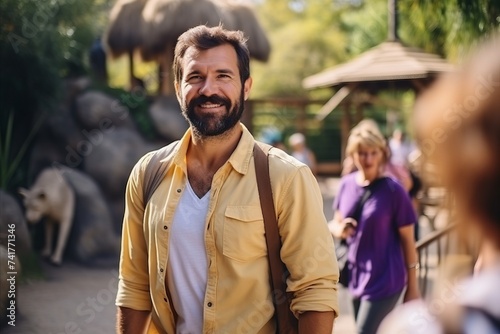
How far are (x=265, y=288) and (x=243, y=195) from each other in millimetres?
305

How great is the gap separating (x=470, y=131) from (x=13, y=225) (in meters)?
7.29

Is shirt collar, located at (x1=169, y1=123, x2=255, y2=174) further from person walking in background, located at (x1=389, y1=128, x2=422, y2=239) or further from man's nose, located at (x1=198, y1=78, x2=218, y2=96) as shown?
person walking in background, located at (x1=389, y1=128, x2=422, y2=239)

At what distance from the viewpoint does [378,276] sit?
4203 millimetres

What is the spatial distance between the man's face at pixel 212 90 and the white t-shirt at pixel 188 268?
0.92 feet

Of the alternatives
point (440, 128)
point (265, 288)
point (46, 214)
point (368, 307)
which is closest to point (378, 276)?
point (368, 307)

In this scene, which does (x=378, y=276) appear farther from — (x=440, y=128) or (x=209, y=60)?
(x=440, y=128)

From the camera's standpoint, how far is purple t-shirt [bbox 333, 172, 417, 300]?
420 cm

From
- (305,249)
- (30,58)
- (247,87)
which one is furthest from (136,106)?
(305,249)

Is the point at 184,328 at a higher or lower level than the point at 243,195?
lower

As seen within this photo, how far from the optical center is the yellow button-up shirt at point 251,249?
7.73 ft

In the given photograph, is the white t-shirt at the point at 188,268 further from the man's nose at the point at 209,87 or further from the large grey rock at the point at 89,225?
the large grey rock at the point at 89,225

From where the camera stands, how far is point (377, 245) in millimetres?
4215

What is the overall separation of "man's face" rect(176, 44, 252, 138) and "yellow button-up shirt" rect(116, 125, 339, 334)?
0.50 ft

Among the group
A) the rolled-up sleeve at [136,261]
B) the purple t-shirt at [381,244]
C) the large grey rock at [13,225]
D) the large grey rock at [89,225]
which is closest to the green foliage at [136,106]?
the large grey rock at [89,225]
